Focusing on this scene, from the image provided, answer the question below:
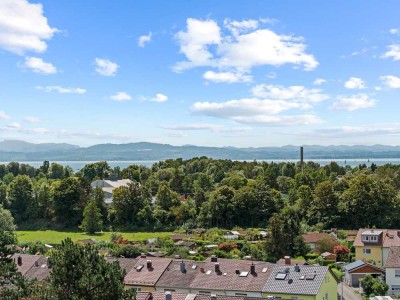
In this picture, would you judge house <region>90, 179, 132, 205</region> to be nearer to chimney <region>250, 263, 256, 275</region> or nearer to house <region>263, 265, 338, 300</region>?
chimney <region>250, 263, 256, 275</region>

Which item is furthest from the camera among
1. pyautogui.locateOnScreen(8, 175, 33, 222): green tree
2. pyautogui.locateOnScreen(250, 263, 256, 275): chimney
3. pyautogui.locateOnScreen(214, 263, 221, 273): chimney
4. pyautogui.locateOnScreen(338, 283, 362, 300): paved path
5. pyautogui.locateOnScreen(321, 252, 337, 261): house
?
pyautogui.locateOnScreen(8, 175, 33, 222): green tree

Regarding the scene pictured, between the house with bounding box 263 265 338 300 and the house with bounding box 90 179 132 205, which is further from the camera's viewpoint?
the house with bounding box 90 179 132 205

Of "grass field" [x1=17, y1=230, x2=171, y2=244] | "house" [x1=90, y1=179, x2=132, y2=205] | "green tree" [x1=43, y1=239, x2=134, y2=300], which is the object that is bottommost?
"grass field" [x1=17, y1=230, x2=171, y2=244]

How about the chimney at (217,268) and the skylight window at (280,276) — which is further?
the chimney at (217,268)

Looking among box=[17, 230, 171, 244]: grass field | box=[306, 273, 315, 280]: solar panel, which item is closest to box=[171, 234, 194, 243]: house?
box=[17, 230, 171, 244]: grass field

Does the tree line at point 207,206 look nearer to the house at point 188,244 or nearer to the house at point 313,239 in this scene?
the house at point 313,239

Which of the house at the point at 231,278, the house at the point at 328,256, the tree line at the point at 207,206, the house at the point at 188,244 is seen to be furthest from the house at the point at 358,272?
the tree line at the point at 207,206

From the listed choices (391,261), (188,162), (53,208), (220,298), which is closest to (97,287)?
(220,298)
